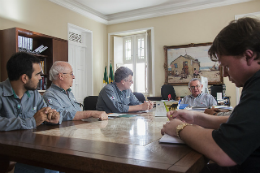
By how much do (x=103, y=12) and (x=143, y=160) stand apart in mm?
6431

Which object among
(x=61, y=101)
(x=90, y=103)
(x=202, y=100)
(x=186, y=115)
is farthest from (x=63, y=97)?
(x=202, y=100)

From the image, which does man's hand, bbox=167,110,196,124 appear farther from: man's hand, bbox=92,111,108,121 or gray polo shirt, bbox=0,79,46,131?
gray polo shirt, bbox=0,79,46,131

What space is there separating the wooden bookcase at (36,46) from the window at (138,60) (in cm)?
250

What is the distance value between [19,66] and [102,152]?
3.92 feet

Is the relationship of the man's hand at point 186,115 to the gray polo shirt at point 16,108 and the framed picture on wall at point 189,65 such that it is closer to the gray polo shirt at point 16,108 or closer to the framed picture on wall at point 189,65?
the gray polo shirt at point 16,108

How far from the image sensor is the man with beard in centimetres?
156

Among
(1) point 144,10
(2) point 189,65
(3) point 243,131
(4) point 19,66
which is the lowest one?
(3) point 243,131

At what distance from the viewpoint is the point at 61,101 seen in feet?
7.27

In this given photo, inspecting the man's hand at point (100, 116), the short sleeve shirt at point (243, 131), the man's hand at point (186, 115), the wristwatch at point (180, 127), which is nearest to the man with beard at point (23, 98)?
the man's hand at point (100, 116)

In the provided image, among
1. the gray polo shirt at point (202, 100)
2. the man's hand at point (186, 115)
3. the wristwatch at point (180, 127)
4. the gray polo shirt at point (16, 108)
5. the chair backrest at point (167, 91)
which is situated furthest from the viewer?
the chair backrest at point (167, 91)

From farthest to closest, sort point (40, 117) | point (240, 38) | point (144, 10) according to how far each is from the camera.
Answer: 1. point (144, 10)
2. point (40, 117)
3. point (240, 38)

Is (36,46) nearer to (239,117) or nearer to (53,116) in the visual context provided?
(53,116)

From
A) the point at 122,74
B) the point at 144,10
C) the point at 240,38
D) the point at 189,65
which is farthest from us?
the point at 144,10

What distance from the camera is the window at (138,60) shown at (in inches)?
270
